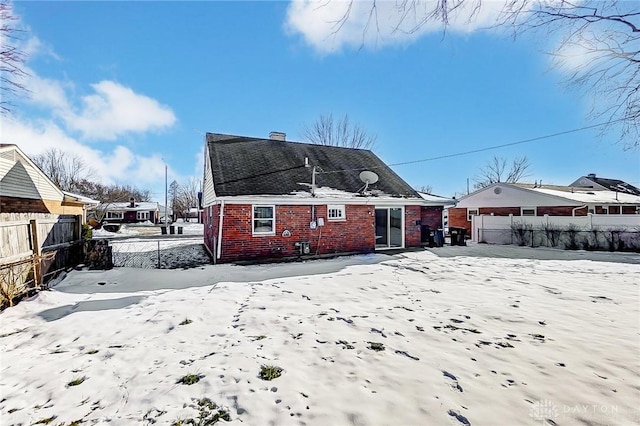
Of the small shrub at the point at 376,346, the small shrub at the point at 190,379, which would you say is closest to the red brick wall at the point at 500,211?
the small shrub at the point at 376,346

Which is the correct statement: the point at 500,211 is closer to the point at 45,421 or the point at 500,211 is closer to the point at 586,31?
the point at 586,31

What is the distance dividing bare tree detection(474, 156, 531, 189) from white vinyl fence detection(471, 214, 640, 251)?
27475 mm

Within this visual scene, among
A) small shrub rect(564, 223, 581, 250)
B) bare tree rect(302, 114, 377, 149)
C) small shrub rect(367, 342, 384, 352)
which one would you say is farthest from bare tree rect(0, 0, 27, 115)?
bare tree rect(302, 114, 377, 149)

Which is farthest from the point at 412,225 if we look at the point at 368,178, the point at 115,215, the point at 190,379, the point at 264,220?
the point at 115,215

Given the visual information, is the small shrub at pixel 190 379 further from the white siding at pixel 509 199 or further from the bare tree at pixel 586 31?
the white siding at pixel 509 199

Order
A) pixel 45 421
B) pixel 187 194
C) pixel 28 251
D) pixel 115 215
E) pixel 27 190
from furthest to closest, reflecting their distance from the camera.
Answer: pixel 187 194, pixel 115 215, pixel 27 190, pixel 28 251, pixel 45 421

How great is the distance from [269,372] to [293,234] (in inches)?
325

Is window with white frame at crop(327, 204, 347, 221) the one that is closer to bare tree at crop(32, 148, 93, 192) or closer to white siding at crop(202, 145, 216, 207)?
white siding at crop(202, 145, 216, 207)

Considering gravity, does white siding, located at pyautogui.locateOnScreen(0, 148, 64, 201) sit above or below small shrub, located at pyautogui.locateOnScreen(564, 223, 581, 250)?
above

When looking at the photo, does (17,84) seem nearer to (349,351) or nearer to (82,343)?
(82,343)

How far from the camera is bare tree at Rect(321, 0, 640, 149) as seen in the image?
10.3 ft

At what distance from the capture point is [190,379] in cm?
315

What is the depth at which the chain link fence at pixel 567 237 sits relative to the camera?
13508 mm

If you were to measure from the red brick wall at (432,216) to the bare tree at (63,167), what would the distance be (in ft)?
114
